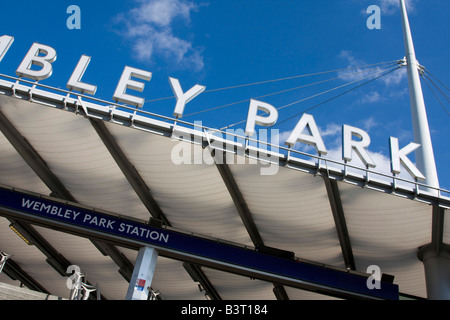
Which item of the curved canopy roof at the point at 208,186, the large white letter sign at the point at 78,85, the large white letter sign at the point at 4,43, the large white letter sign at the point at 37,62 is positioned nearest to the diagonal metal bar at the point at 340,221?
the curved canopy roof at the point at 208,186

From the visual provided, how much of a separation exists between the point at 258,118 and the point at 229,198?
3402mm

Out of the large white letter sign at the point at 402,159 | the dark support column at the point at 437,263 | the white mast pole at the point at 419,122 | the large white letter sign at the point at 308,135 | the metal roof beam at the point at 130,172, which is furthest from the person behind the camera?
the white mast pole at the point at 419,122

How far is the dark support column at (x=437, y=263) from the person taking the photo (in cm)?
1470

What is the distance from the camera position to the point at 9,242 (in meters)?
23.3

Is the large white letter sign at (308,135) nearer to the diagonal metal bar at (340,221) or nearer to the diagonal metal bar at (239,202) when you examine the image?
the diagonal metal bar at (340,221)

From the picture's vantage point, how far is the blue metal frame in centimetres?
1558

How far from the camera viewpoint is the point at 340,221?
614 inches

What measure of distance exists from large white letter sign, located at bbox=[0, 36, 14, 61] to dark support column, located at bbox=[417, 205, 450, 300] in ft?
51.0

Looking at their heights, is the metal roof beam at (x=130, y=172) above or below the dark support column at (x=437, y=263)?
above

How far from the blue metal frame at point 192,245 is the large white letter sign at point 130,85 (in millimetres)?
5036

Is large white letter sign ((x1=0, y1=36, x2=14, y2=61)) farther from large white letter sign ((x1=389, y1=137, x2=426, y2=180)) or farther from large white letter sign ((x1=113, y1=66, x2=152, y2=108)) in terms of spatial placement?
large white letter sign ((x1=389, y1=137, x2=426, y2=180))

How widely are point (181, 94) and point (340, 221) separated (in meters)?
7.35

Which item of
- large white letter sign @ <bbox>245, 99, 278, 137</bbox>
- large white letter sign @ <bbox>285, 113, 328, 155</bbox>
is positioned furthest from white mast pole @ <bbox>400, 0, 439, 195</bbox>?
large white letter sign @ <bbox>245, 99, 278, 137</bbox>
